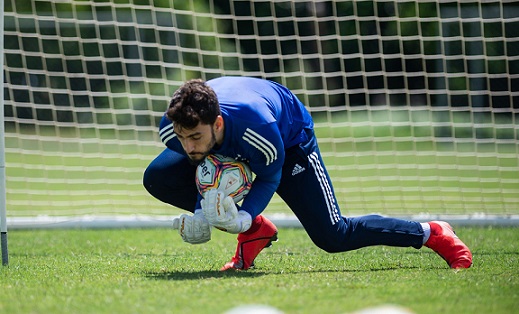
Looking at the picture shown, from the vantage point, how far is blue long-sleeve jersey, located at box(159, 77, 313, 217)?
4.19 metres

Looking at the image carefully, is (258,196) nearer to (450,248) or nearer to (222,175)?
(222,175)

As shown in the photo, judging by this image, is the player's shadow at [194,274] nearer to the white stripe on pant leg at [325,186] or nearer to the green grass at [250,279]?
the green grass at [250,279]

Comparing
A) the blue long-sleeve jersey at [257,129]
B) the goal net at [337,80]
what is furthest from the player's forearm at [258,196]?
the goal net at [337,80]

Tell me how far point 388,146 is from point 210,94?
1096 centimetres

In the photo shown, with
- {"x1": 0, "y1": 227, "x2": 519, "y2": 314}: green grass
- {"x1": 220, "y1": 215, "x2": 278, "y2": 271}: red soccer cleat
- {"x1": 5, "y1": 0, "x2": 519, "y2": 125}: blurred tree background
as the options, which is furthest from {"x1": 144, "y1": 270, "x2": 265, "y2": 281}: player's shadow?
{"x1": 5, "y1": 0, "x2": 519, "y2": 125}: blurred tree background

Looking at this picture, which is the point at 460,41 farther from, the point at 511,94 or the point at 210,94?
the point at 210,94

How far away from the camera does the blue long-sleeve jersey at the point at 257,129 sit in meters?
4.19

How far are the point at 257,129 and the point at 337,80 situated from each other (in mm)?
6727

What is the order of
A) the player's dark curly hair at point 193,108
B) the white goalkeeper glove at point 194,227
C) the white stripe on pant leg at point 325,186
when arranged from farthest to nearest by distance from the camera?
1. the white stripe on pant leg at point 325,186
2. the white goalkeeper glove at point 194,227
3. the player's dark curly hair at point 193,108

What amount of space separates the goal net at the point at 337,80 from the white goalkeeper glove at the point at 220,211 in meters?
3.79

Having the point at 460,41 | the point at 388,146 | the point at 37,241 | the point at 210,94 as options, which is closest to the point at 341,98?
the point at 460,41

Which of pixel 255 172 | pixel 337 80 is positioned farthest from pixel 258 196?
pixel 337 80

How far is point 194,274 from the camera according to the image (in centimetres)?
463

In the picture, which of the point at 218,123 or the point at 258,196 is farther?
the point at 258,196
